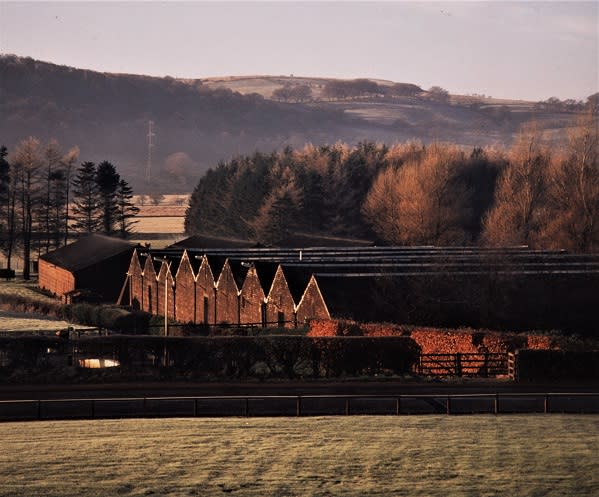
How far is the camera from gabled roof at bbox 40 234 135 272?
8888 centimetres

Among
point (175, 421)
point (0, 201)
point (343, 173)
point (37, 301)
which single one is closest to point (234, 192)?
point (343, 173)

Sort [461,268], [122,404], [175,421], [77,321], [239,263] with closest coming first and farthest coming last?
[175,421], [122,404], [461,268], [239,263], [77,321]

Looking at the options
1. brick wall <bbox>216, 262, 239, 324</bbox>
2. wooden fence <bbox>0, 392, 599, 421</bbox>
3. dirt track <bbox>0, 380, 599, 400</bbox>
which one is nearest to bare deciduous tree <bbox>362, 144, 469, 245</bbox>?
brick wall <bbox>216, 262, 239, 324</bbox>

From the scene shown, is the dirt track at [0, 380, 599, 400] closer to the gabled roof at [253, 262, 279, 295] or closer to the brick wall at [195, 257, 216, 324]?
the gabled roof at [253, 262, 279, 295]

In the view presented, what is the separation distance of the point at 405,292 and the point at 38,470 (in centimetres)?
3286

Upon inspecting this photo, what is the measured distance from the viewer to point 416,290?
190ft

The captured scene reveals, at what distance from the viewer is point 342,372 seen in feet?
149

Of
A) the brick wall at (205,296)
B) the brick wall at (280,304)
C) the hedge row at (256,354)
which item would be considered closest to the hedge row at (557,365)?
the hedge row at (256,354)

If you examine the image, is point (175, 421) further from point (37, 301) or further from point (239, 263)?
point (37, 301)

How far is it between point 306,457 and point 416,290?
2954cm

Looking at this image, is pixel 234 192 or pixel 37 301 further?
pixel 234 192

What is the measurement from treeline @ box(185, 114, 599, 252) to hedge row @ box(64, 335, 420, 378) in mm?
43341

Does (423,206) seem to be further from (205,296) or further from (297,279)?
(297,279)

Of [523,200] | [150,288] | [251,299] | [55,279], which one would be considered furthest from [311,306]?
[523,200]
